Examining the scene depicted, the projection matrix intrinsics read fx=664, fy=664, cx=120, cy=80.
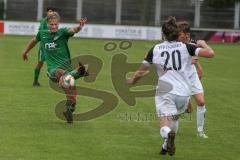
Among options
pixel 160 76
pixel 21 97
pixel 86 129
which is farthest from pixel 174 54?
pixel 21 97

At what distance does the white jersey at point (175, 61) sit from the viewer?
959cm

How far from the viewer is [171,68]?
963 centimetres

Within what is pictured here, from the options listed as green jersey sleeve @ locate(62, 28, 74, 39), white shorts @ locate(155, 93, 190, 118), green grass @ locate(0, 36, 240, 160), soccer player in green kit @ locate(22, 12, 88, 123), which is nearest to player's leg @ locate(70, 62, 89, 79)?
soccer player in green kit @ locate(22, 12, 88, 123)

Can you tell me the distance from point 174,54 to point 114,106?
251 inches

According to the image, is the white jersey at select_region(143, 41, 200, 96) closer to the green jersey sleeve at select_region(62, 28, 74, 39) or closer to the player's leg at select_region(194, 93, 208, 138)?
the player's leg at select_region(194, 93, 208, 138)

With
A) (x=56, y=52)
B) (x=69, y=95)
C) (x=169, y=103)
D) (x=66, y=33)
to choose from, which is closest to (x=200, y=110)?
(x=169, y=103)

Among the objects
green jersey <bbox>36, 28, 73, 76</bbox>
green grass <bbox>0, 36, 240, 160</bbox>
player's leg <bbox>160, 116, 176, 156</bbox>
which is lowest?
green grass <bbox>0, 36, 240, 160</bbox>

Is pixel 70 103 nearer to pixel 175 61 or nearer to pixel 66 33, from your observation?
pixel 66 33

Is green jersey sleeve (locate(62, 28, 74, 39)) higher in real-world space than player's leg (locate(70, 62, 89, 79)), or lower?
higher

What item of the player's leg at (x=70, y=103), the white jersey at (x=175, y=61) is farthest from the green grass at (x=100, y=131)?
the white jersey at (x=175, y=61)

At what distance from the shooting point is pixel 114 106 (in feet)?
51.8

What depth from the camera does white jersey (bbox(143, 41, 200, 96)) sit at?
9.59 meters

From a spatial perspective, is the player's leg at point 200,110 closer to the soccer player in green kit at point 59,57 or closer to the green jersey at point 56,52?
the soccer player in green kit at point 59,57

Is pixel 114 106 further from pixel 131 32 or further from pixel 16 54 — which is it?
pixel 131 32
